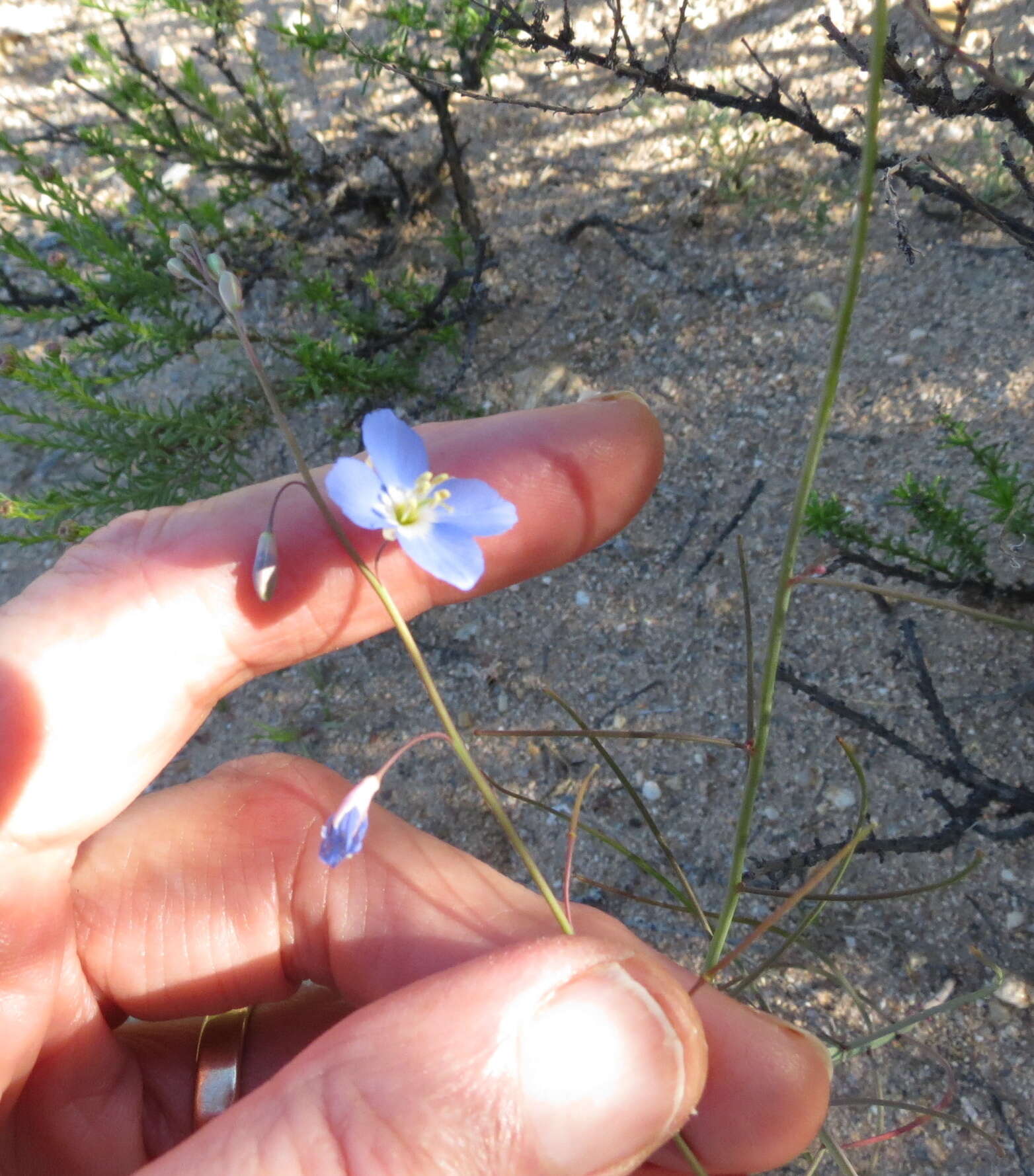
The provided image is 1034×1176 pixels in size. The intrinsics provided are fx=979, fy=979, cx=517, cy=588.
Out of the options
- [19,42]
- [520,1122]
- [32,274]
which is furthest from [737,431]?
[19,42]

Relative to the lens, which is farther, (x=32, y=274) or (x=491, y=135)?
(x=32, y=274)

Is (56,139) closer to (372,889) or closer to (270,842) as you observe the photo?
(270,842)

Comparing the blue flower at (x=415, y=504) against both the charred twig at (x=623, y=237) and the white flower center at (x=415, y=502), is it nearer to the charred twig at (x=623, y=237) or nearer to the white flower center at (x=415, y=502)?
the white flower center at (x=415, y=502)

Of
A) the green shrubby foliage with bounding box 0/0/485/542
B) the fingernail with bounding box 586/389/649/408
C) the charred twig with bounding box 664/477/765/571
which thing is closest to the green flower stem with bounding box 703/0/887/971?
the fingernail with bounding box 586/389/649/408

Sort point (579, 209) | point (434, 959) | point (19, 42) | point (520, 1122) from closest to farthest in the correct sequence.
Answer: point (520, 1122)
point (434, 959)
point (579, 209)
point (19, 42)

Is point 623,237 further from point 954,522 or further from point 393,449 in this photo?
point 393,449

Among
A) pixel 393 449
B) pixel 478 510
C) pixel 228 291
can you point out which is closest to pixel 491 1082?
pixel 478 510

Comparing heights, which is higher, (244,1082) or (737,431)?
(737,431)
